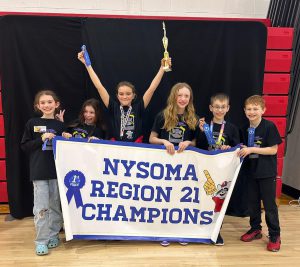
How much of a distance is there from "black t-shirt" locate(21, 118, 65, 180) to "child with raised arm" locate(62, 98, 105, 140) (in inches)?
7.1

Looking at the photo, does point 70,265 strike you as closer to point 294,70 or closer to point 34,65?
point 34,65

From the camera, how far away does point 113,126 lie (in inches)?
113

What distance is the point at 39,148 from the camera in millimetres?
2527

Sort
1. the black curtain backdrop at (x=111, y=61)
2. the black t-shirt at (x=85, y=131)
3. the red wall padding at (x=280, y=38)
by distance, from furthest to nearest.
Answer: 1. the red wall padding at (x=280, y=38)
2. the black curtain backdrop at (x=111, y=61)
3. the black t-shirt at (x=85, y=131)

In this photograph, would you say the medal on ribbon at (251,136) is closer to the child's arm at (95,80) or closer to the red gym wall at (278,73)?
the red gym wall at (278,73)

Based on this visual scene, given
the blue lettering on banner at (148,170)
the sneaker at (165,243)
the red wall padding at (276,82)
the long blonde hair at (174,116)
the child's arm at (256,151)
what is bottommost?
the sneaker at (165,243)

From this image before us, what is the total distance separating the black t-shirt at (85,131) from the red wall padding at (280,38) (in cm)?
206

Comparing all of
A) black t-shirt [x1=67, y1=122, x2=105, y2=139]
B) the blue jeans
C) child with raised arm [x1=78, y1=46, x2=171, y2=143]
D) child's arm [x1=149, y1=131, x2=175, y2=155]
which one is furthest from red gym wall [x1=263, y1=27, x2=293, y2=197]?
the blue jeans

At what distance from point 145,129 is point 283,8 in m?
2.19

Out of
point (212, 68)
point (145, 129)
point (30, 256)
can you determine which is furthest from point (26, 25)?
point (30, 256)

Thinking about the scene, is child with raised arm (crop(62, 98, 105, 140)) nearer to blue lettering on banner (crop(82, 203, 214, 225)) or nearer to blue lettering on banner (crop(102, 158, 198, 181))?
blue lettering on banner (crop(102, 158, 198, 181))

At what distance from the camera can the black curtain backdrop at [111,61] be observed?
303cm

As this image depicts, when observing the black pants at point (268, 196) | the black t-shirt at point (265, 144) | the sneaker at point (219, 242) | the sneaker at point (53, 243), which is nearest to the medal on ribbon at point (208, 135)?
the black t-shirt at point (265, 144)

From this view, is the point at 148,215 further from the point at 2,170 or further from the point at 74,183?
the point at 2,170
